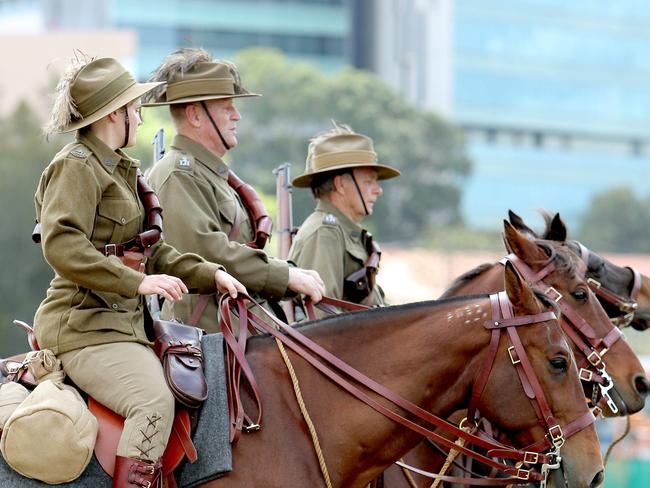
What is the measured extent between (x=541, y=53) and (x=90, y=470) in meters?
122

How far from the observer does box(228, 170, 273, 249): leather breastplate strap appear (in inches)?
318

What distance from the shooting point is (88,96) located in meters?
6.59

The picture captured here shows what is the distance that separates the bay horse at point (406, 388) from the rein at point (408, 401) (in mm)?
40

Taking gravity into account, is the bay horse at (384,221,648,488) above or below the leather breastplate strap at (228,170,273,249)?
below

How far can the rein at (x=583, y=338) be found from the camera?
845 centimetres

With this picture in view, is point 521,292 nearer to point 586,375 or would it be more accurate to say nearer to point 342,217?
point 586,375

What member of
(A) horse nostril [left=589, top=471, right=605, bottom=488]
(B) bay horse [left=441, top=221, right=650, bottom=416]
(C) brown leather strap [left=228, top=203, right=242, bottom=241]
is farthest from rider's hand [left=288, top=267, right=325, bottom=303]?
(A) horse nostril [left=589, top=471, right=605, bottom=488]

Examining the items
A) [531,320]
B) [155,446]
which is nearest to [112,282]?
[155,446]

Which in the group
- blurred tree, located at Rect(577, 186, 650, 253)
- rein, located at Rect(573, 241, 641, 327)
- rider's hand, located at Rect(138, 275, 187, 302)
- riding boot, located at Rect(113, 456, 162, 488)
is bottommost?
blurred tree, located at Rect(577, 186, 650, 253)

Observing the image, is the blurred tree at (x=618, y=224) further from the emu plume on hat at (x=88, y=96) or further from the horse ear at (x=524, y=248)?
the emu plume on hat at (x=88, y=96)

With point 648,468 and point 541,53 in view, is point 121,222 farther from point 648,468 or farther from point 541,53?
point 541,53

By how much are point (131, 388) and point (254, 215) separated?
2301 mm

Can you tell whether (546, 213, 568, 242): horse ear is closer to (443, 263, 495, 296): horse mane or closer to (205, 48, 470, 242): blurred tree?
(443, 263, 495, 296): horse mane

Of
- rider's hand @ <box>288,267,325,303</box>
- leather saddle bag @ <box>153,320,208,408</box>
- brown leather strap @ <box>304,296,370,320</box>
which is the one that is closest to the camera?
leather saddle bag @ <box>153,320,208,408</box>
